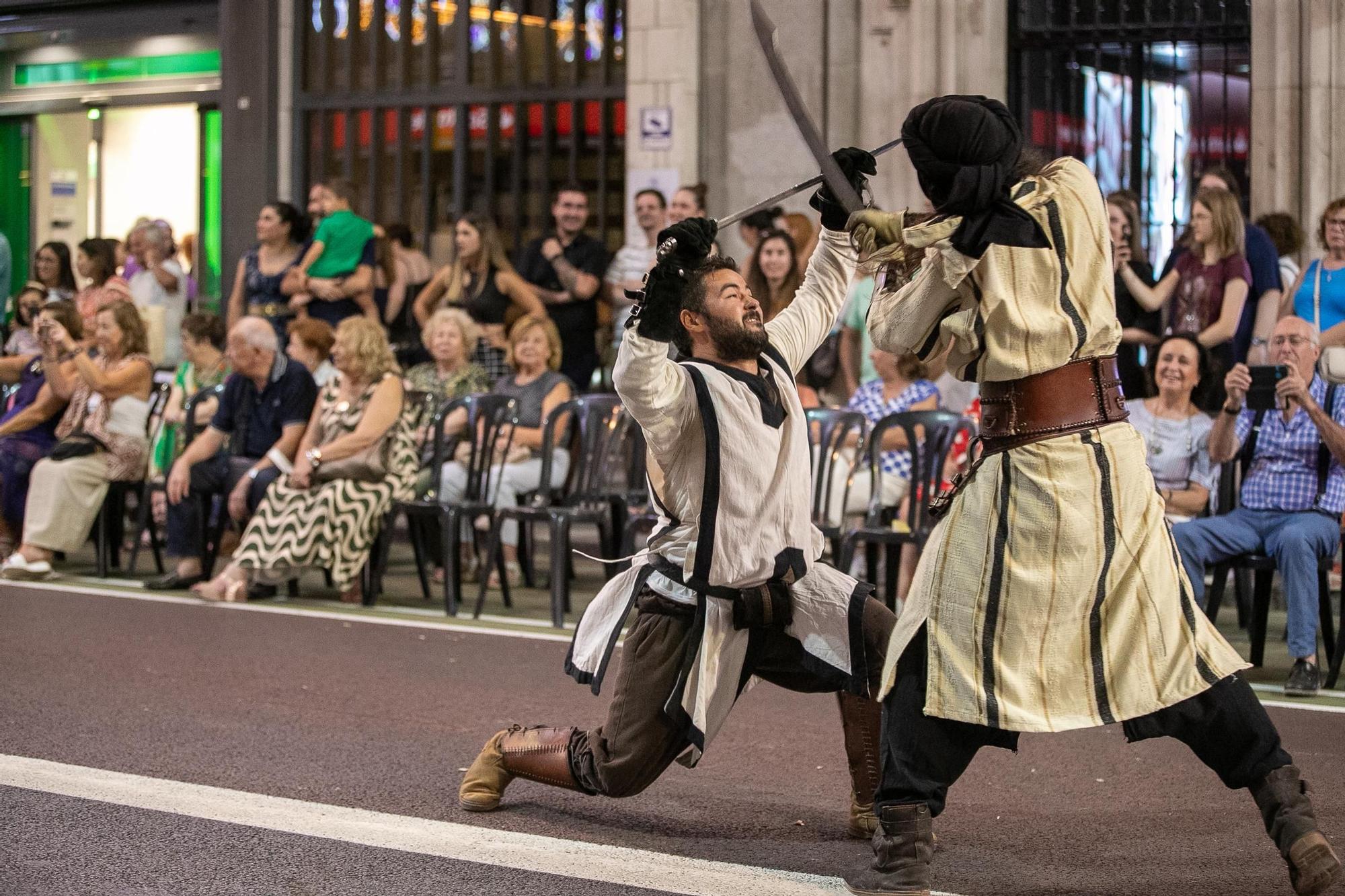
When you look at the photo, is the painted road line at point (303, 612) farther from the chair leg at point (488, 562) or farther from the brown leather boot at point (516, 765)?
the brown leather boot at point (516, 765)

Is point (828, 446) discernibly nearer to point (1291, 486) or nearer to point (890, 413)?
point (890, 413)

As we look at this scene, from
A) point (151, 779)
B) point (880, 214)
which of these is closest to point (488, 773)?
point (151, 779)

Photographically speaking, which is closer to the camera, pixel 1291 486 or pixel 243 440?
pixel 1291 486

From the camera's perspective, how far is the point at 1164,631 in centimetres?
449

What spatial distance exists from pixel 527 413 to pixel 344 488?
46.6 inches

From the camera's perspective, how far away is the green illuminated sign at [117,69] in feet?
58.1

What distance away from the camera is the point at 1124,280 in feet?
34.4

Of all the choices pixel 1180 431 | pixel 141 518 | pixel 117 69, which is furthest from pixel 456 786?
pixel 117 69

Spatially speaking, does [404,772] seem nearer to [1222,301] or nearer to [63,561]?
[1222,301]

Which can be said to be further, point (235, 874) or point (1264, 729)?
point (235, 874)

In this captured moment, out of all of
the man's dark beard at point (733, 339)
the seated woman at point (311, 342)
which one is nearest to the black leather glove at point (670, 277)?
the man's dark beard at point (733, 339)

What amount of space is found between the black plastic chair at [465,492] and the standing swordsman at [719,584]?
4.48m

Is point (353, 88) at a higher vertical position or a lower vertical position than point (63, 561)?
higher

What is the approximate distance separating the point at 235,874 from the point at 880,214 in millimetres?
2272
